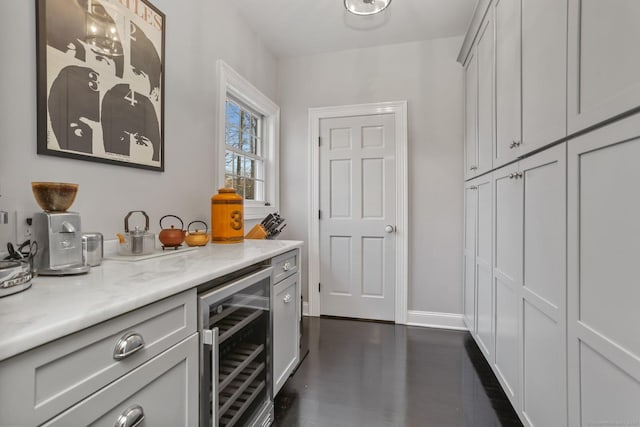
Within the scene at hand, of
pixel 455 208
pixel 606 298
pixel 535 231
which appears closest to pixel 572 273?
pixel 606 298

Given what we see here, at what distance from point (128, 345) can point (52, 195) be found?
652 millimetres

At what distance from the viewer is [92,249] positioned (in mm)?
1158

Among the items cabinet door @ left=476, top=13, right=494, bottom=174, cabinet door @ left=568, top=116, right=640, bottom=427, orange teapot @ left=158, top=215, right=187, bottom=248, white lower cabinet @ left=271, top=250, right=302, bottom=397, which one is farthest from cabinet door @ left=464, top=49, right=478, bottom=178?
orange teapot @ left=158, top=215, right=187, bottom=248

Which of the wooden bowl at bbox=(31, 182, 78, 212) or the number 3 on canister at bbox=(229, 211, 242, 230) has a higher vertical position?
the wooden bowl at bbox=(31, 182, 78, 212)

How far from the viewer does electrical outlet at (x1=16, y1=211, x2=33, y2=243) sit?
1127mm

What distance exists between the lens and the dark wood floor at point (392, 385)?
67.9 inches

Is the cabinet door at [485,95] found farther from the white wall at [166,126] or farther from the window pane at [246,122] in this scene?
the window pane at [246,122]

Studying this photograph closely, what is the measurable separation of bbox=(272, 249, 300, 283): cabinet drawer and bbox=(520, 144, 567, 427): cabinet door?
1247mm

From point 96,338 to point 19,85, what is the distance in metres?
1.05

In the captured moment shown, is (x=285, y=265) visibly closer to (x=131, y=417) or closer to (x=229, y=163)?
(x=131, y=417)

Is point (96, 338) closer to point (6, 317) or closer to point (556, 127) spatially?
point (6, 317)

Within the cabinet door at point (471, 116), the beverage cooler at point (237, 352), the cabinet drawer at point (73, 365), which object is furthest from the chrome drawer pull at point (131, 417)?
the cabinet door at point (471, 116)

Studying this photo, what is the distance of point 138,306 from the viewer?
2.56 ft

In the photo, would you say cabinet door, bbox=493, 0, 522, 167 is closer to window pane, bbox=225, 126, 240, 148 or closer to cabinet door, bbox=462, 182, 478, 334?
cabinet door, bbox=462, 182, 478, 334
